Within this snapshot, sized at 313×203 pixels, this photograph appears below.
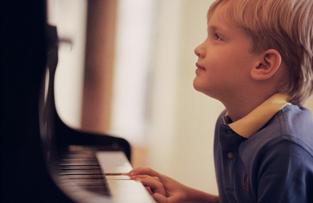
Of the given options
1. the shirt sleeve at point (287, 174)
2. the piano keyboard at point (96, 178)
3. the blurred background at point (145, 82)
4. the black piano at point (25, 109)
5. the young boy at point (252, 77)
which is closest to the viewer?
the black piano at point (25, 109)

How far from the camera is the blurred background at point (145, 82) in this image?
2.18 metres

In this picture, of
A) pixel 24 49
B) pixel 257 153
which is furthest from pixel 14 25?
pixel 257 153

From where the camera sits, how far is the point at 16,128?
0.51m

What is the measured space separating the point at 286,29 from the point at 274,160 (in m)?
0.26

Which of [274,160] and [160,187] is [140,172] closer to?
[160,187]

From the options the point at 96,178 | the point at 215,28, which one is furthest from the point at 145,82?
the point at 96,178

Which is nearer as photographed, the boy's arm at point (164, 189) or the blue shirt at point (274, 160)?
the blue shirt at point (274, 160)

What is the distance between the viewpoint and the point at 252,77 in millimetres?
896

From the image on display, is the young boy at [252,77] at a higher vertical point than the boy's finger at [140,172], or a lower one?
higher

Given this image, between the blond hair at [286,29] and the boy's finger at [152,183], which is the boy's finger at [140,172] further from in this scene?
the blond hair at [286,29]

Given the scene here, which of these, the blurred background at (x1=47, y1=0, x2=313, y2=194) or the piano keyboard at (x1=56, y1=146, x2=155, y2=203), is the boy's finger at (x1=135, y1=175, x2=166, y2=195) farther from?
the blurred background at (x1=47, y1=0, x2=313, y2=194)

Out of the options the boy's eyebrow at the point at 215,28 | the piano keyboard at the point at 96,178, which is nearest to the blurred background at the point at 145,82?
the piano keyboard at the point at 96,178

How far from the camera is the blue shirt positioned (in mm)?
750

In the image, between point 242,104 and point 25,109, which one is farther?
point 242,104
